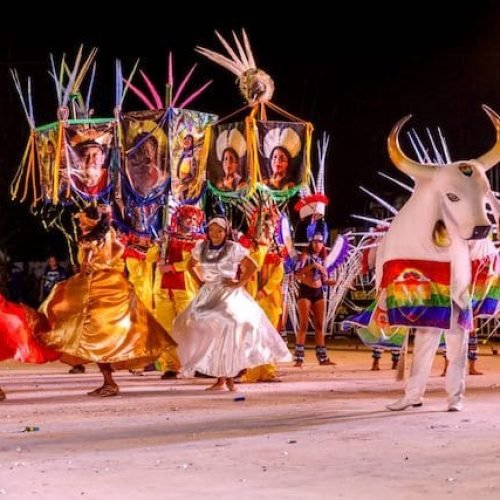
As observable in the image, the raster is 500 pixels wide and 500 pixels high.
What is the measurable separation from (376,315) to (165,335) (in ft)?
6.63

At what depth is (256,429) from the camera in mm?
7594

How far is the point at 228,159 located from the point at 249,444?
5845 millimetres

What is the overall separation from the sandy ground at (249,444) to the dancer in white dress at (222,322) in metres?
0.30

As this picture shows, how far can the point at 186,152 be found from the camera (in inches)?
508

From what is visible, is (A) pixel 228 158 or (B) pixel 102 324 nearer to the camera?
(B) pixel 102 324

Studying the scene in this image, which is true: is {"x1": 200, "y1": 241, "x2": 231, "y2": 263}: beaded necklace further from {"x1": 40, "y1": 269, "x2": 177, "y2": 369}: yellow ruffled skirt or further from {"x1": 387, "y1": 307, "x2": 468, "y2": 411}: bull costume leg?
{"x1": 387, "y1": 307, "x2": 468, "y2": 411}: bull costume leg

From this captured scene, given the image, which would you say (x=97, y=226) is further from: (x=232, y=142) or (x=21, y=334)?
(x=232, y=142)

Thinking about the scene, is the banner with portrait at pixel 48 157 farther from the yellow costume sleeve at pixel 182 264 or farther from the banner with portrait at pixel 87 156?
the yellow costume sleeve at pixel 182 264

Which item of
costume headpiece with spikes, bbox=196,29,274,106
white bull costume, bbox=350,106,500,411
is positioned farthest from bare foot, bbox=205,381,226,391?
costume headpiece with spikes, bbox=196,29,274,106

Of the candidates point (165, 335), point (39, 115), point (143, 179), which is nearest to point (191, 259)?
point (165, 335)

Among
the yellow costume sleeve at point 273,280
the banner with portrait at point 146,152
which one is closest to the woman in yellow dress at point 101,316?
the yellow costume sleeve at point 273,280

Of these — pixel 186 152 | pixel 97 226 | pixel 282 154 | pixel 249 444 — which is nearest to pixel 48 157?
pixel 186 152

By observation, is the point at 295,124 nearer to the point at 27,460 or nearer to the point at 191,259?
the point at 191,259

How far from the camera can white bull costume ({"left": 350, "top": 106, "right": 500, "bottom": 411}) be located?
8422 millimetres
